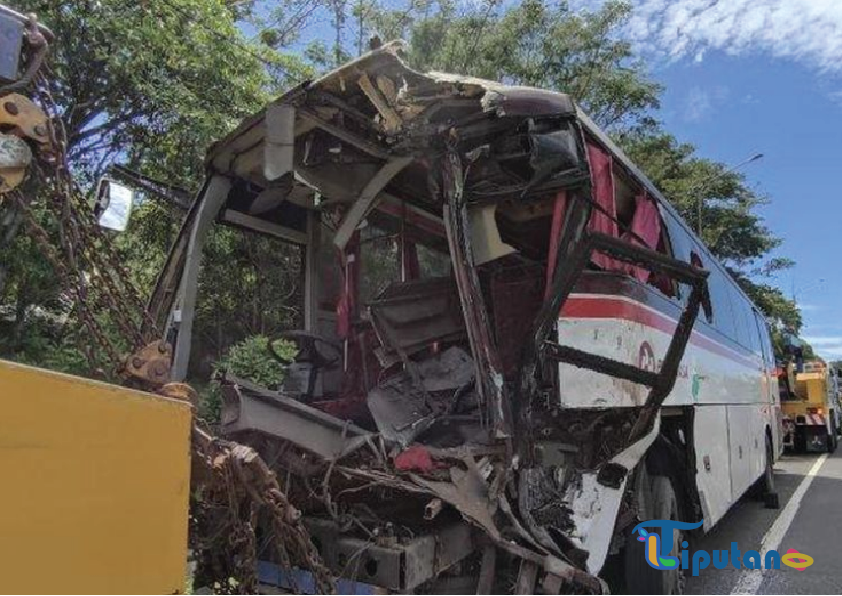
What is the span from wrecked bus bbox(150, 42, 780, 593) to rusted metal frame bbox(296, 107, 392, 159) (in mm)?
12

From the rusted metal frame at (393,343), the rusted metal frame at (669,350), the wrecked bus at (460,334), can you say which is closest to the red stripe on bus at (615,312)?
the wrecked bus at (460,334)

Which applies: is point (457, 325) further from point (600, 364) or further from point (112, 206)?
point (112, 206)

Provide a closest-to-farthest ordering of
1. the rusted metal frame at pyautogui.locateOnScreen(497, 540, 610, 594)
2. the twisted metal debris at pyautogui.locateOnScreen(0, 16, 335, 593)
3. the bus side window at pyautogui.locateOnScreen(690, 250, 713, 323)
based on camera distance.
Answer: the twisted metal debris at pyautogui.locateOnScreen(0, 16, 335, 593)
the rusted metal frame at pyautogui.locateOnScreen(497, 540, 610, 594)
the bus side window at pyautogui.locateOnScreen(690, 250, 713, 323)

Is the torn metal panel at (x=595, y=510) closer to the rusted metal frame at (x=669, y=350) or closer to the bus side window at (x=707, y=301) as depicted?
the rusted metal frame at (x=669, y=350)

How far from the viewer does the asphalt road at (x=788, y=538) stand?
6.47m

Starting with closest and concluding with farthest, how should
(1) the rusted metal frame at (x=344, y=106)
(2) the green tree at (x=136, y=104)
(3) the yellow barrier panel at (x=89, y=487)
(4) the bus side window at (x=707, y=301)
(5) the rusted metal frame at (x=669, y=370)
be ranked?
(3) the yellow barrier panel at (x=89, y=487)
(1) the rusted metal frame at (x=344, y=106)
(5) the rusted metal frame at (x=669, y=370)
(4) the bus side window at (x=707, y=301)
(2) the green tree at (x=136, y=104)

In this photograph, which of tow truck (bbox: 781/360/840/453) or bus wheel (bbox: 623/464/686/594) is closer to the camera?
bus wheel (bbox: 623/464/686/594)

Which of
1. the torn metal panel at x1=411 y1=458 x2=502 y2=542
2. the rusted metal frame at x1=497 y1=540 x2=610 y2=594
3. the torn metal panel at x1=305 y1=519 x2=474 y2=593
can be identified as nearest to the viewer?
the torn metal panel at x1=305 y1=519 x2=474 y2=593

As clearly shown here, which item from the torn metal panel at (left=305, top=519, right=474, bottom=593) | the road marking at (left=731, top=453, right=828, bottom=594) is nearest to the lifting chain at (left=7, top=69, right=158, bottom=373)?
the torn metal panel at (left=305, top=519, right=474, bottom=593)

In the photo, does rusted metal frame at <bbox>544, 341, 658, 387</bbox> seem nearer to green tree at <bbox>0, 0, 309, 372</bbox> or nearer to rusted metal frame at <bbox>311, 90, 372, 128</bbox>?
rusted metal frame at <bbox>311, 90, 372, 128</bbox>

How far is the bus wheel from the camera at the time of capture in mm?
5090

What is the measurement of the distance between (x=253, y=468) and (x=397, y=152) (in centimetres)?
225

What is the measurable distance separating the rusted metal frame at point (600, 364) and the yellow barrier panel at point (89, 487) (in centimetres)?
233

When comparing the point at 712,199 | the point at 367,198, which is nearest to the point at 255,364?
the point at 367,198
